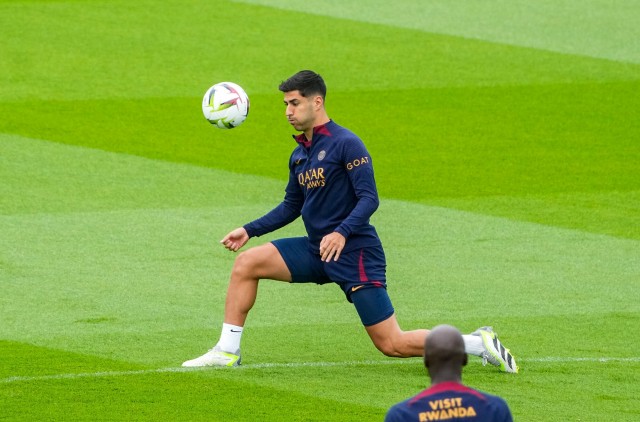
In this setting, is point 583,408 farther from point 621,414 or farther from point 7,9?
point 7,9

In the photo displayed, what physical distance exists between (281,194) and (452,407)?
12.9 meters

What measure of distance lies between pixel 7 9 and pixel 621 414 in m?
22.4

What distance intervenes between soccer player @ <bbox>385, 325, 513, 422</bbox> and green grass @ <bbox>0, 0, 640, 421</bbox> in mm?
3897

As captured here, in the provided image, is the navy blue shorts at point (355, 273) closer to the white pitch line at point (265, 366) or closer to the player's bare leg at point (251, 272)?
the player's bare leg at point (251, 272)

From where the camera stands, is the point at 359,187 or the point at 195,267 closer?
the point at 359,187

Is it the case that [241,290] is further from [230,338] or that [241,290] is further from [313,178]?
[313,178]

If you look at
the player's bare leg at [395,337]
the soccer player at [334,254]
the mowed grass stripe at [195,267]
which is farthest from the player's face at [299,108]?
the mowed grass stripe at [195,267]

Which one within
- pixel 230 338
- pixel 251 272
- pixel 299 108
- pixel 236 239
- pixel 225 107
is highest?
pixel 225 107

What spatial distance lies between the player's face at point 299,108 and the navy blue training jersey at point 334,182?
0.44 ft

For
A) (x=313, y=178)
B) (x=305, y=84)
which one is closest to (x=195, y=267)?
(x=313, y=178)

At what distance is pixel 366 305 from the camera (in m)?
10.5

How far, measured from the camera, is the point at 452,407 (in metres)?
5.77

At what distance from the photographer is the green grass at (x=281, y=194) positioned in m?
10.7

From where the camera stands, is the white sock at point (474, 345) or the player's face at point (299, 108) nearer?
the player's face at point (299, 108)
